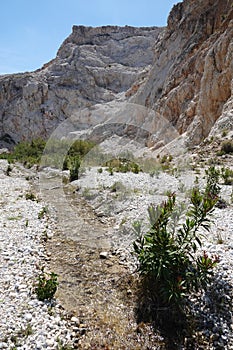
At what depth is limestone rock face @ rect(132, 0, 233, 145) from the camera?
64.1ft

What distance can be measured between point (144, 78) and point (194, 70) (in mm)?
17647

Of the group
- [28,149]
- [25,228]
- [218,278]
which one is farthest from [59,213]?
[28,149]

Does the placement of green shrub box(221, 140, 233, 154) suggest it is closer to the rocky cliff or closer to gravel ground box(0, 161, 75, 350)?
the rocky cliff

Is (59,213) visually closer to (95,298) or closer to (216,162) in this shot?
(95,298)

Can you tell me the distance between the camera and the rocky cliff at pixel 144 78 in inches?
790

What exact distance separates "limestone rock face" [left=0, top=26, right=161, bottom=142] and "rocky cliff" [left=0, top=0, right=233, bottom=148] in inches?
7.9

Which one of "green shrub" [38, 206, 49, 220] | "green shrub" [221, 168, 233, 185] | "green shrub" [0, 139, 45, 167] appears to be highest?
"green shrub" [0, 139, 45, 167]

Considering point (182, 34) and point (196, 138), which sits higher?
point (182, 34)

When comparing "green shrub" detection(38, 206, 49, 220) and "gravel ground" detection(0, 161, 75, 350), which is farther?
"green shrub" detection(38, 206, 49, 220)

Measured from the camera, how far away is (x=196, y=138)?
1962cm

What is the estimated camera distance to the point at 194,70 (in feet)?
81.3

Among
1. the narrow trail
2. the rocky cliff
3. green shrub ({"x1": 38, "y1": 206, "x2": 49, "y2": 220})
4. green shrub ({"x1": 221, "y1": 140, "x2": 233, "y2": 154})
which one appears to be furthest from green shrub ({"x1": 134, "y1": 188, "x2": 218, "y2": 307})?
the rocky cliff

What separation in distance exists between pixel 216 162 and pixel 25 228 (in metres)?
10.5

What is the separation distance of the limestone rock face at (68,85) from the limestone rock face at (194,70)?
17682mm
